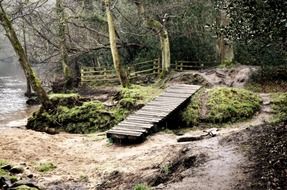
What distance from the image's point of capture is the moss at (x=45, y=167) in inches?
481

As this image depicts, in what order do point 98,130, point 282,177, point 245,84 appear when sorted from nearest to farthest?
point 282,177 → point 98,130 → point 245,84

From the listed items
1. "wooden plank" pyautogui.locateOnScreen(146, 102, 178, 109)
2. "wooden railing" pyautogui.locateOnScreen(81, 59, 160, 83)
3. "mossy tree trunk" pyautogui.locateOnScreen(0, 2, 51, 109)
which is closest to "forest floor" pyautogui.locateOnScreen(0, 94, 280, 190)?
"wooden plank" pyautogui.locateOnScreen(146, 102, 178, 109)

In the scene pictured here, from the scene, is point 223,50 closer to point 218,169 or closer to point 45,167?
point 45,167

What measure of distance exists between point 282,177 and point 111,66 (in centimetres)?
2794

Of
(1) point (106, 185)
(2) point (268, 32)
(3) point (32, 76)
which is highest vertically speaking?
(2) point (268, 32)

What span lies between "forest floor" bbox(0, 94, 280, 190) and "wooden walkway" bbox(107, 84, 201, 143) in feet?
1.08

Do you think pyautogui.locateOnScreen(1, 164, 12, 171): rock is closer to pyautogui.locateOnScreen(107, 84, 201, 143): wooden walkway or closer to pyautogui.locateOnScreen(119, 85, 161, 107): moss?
pyautogui.locateOnScreen(107, 84, 201, 143): wooden walkway

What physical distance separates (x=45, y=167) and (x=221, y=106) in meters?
7.41

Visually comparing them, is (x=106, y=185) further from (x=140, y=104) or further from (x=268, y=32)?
(x=140, y=104)

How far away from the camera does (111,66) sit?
35156mm

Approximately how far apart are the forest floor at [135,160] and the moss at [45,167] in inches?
4.3

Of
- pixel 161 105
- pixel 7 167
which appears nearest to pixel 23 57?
pixel 161 105

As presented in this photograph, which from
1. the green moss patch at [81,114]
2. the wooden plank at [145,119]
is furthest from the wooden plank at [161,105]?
the green moss patch at [81,114]

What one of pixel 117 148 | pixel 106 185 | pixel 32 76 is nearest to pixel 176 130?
pixel 117 148
